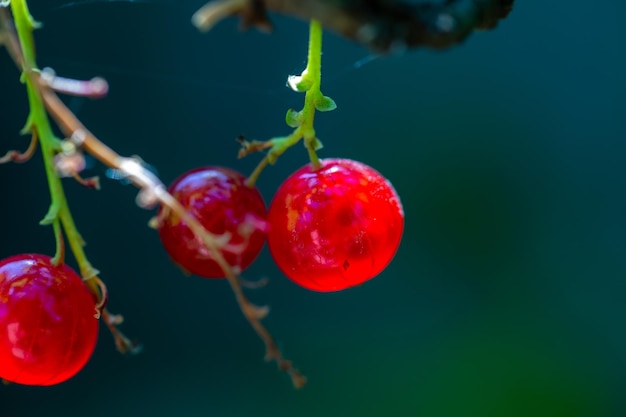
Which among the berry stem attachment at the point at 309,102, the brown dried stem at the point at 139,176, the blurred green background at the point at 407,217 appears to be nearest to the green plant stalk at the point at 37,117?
the brown dried stem at the point at 139,176

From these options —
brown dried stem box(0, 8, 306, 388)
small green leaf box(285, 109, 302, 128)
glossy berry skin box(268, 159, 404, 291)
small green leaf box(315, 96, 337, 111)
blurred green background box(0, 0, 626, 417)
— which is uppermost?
blurred green background box(0, 0, 626, 417)

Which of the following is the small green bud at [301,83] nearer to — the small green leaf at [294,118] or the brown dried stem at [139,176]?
the small green leaf at [294,118]

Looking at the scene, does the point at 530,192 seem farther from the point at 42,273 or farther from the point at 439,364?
the point at 42,273

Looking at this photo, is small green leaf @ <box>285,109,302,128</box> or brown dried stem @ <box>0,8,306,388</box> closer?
brown dried stem @ <box>0,8,306,388</box>

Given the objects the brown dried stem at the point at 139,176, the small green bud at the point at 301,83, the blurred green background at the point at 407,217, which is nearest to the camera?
the brown dried stem at the point at 139,176

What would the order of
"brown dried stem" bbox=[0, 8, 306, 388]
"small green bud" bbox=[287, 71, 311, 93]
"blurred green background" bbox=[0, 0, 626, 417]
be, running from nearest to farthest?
"brown dried stem" bbox=[0, 8, 306, 388], "small green bud" bbox=[287, 71, 311, 93], "blurred green background" bbox=[0, 0, 626, 417]

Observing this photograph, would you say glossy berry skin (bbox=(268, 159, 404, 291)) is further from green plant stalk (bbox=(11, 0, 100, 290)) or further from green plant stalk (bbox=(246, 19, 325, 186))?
green plant stalk (bbox=(11, 0, 100, 290))

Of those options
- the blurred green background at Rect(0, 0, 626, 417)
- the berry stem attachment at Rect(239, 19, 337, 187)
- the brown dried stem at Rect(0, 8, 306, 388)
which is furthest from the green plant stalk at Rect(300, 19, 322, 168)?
the blurred green background at Rect(0, 0, 626, 417)
